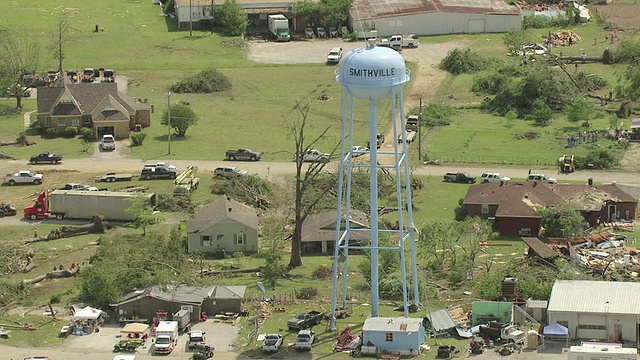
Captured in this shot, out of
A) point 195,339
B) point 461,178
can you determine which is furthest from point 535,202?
point 195,339

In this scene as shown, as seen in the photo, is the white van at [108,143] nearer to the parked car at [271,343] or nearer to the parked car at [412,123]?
the parked car at [412,123]

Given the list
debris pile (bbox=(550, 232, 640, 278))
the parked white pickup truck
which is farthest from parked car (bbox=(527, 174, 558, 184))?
the parked white pickup truck

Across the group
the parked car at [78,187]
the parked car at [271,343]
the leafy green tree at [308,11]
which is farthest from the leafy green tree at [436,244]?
the leafy green tree at [308,11]

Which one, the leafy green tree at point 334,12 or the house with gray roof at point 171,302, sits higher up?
the leafy green tree at point 334,12

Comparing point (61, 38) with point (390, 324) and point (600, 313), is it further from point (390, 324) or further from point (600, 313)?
point (600, 313)

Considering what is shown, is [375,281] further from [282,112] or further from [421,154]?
[282,112]

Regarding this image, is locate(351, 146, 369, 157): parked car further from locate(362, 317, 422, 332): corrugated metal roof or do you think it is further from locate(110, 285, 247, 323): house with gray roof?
locate(362, 317, 422, 332): corrugated metal roof

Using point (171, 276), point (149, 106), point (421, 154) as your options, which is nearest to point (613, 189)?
point (421, 154)
